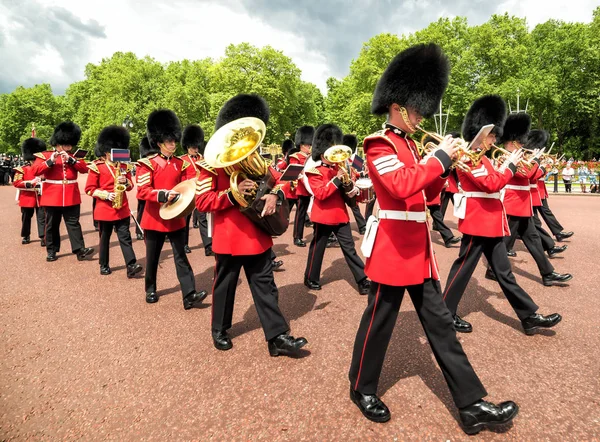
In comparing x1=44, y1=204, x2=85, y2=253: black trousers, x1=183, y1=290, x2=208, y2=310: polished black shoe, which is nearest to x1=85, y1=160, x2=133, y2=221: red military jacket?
x1=44, y1=204, x2=85, y2=253: black trousers

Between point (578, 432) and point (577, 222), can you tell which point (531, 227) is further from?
point (577, 222)

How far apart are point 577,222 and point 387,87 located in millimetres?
9952

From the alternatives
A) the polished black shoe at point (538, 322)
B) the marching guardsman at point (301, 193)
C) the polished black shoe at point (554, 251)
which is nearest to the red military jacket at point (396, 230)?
the polished black shoe at point (538, 322)

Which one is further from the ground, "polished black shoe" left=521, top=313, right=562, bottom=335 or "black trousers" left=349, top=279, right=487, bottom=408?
"black trousers" left=349, top=279, right=487, bottom=408

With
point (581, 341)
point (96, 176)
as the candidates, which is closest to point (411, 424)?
point (581, 341)

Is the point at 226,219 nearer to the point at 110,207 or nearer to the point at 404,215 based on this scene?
the point at 404,215

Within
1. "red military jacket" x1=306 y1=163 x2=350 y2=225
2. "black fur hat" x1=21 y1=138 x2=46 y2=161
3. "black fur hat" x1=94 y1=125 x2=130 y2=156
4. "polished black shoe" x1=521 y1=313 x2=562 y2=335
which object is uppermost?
"black fur hat" x1=94 y1=125 x2=130 y2=156

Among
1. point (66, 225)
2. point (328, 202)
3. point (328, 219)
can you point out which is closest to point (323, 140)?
point (328, 202)

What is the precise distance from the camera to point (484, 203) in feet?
12.1

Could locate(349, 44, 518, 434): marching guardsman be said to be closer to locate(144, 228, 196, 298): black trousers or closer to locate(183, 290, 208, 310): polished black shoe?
locate(183, 290, 208, 310): polished black shoe

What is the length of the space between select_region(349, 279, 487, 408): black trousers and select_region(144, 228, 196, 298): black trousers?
2435 mm

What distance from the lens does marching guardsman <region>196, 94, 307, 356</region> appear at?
309 centimetres

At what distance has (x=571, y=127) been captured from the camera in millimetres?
34750

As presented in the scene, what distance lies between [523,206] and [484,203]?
1.56m
